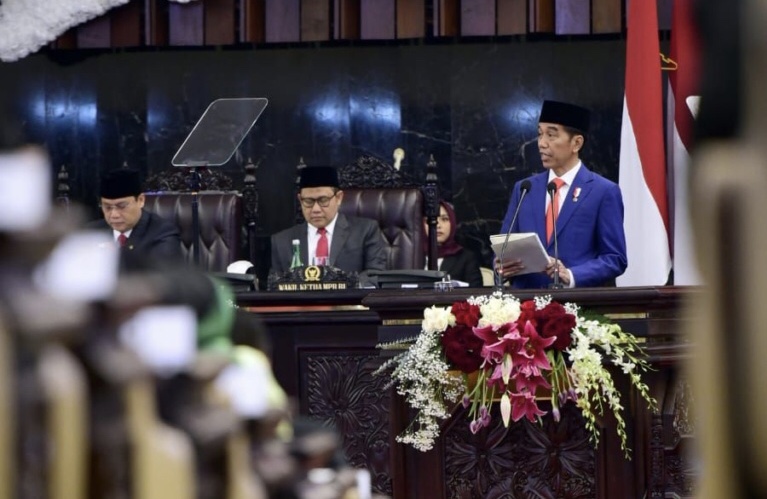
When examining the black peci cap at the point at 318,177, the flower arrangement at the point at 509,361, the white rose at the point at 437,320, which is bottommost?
the flower arrangement at the point at 509,361

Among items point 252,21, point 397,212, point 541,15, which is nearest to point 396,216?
point 397,212

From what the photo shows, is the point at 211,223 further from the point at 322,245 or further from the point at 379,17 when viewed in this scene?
the point at 379,17

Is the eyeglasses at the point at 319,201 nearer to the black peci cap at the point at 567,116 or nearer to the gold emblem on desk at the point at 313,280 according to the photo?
the gold emblem on desk at the point at 313,280

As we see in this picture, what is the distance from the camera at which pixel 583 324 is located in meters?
4.20

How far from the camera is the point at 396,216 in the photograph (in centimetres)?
689

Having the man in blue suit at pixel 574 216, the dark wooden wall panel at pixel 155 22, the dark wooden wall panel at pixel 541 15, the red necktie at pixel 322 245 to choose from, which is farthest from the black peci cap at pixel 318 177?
the dark wooden wall panel at pixel 155 22

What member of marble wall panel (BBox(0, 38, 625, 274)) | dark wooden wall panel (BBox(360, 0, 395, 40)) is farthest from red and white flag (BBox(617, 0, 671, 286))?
dark wooden wall panel (BBox(360, 0, 395, 40))

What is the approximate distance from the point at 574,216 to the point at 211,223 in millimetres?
2039

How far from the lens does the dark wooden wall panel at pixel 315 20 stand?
8234 millimetres

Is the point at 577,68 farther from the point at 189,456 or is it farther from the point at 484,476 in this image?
the point at 189,456

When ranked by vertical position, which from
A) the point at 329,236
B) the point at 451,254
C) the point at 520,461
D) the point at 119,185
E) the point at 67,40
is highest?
the point at 67,40

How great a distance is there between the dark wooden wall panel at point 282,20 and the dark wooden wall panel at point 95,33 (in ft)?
3.20

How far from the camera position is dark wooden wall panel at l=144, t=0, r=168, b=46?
8.34 m

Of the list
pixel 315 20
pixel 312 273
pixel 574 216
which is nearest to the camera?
pixel 574 216
